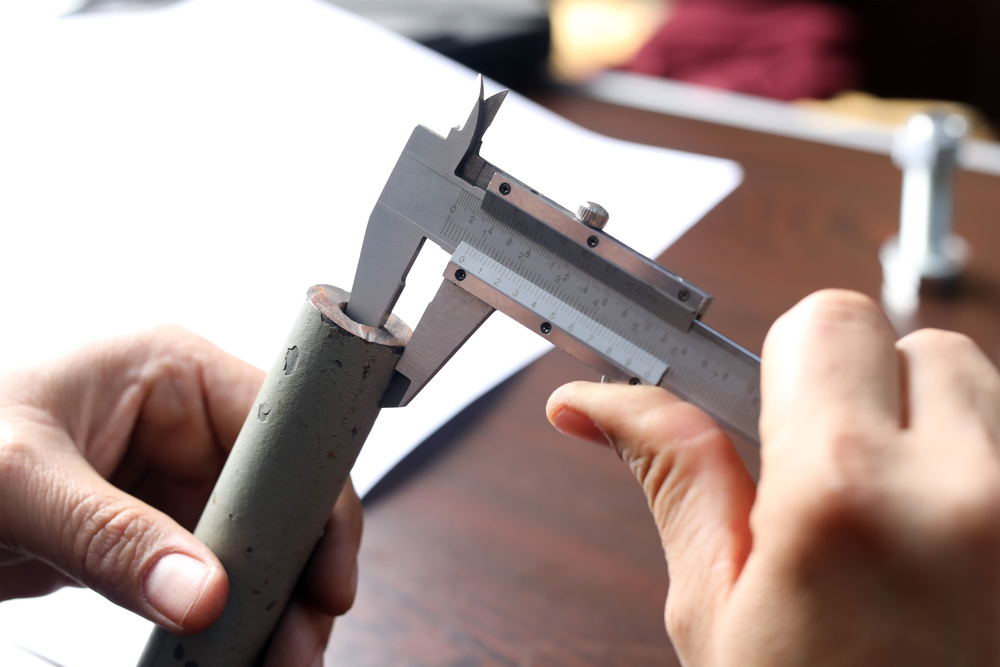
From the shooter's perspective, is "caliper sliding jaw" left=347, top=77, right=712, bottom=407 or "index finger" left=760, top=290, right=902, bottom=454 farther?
"caliper sliding jaw" left=347, top=77, right=712, bottom=407

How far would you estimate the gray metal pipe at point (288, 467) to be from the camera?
530mm

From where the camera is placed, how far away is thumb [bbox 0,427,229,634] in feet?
1.73

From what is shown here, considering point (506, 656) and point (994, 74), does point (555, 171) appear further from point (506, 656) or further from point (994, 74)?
point (994, 74)

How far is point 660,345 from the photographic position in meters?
0.50

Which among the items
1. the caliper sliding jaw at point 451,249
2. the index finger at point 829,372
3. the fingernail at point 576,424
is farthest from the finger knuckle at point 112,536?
the index finger at point 829,372

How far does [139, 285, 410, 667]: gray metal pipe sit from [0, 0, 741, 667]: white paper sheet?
313 millimetres

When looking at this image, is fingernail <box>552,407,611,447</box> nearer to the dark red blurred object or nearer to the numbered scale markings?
the numbered scale markings

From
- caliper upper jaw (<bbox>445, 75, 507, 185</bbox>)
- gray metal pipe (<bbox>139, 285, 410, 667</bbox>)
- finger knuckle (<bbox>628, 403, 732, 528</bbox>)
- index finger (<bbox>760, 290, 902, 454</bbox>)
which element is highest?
caliper upper jaw (<bbox>445, 75, 507, 185</bbox>)

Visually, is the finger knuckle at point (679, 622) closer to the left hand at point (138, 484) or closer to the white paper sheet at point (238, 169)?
the left hand at point (138, 484)

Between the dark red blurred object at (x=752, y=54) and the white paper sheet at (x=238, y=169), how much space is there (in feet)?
2.30

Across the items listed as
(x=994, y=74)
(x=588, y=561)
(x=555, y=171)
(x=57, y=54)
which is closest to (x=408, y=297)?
(x=555, y=171)

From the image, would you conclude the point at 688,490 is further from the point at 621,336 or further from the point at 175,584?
the point at 175,584

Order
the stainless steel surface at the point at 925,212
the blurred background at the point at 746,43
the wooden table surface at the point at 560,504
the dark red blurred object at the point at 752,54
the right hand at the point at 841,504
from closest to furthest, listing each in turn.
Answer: the right hand at the point at 841,504, the wooden table surface at the point at 560,504, the stainless steel surface at the point at 925,212, the blurred background at the point at 746,43, the dark red blurred object at the point at 752,54

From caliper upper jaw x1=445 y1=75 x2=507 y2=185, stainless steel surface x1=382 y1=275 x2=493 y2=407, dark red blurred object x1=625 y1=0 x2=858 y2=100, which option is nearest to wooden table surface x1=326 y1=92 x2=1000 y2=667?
stainless steel surface x1=382 y1=275 x2=493 y2=407
